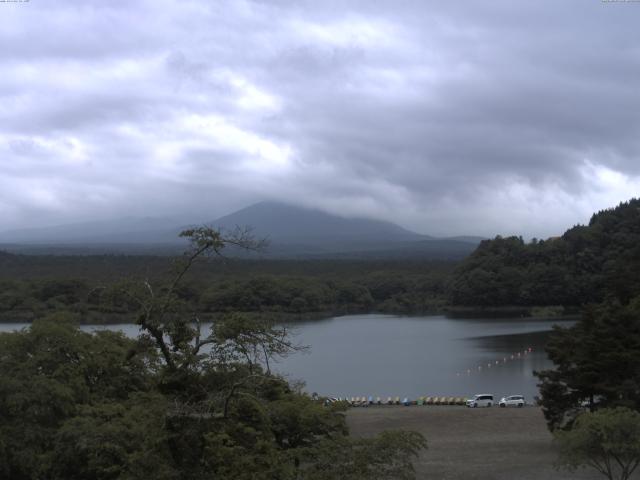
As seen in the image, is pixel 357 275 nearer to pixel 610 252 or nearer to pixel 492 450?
pixel 610 252

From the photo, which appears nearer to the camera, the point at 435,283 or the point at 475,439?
the point at 475,439

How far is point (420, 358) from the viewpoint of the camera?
36344mm

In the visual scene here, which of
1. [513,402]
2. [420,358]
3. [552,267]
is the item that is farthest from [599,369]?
[552,267]

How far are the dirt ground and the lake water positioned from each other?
11.8ft

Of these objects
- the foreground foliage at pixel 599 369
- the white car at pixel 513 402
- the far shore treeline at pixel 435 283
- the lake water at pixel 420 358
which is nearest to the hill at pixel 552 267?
the far shore treeline at pixel 435 283

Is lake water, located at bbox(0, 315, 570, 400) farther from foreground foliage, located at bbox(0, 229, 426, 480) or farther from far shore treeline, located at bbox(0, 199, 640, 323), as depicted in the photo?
foreground foliage, located at bbox(0, 229, 426, 480)

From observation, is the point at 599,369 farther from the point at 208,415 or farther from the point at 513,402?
the point at 208,415

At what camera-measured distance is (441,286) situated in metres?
70.6

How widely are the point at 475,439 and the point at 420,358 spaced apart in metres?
18.8

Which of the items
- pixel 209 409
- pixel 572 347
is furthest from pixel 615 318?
pixel 209 409

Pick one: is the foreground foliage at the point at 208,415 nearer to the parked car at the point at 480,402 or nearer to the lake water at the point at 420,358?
the lake water at the point at 420,358

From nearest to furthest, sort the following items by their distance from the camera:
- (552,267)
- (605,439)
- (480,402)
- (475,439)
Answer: (605,439)
(475,439)
(480,402)
(552,267)

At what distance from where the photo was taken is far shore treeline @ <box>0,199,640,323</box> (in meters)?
54.6

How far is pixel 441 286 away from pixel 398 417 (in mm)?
50172
